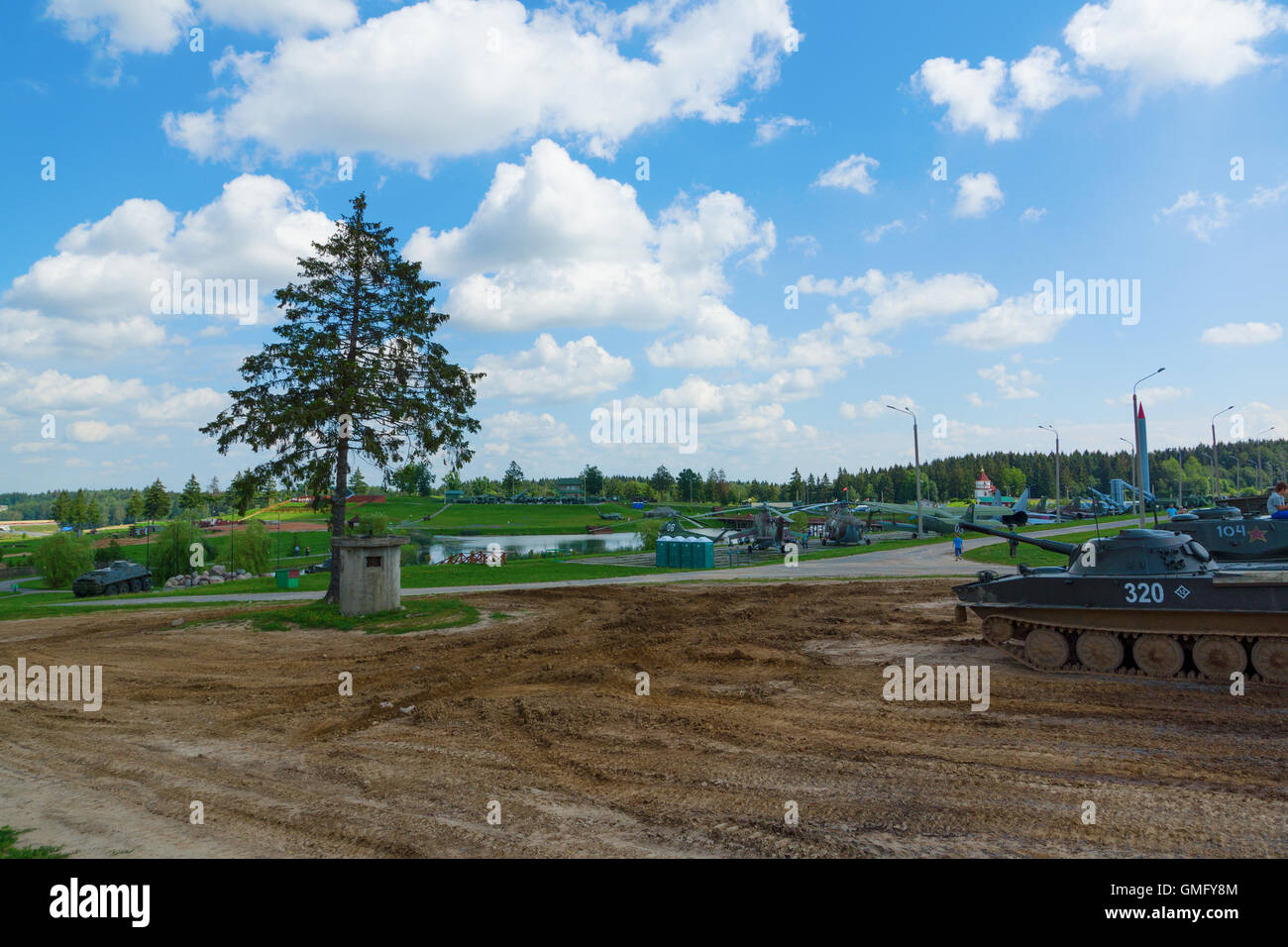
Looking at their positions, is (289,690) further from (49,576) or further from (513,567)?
(49,576)

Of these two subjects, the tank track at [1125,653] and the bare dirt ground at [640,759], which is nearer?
the bare dirt ground at [640,759]

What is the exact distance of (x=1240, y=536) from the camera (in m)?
16.9

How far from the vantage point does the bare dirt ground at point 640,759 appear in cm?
604

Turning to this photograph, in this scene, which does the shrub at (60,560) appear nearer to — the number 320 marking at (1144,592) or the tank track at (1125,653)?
the tank track at (1125,653)

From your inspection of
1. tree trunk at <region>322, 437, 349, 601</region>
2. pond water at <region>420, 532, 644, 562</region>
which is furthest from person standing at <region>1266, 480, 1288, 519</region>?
pond water at <region>420, 532, 644, 562</region>

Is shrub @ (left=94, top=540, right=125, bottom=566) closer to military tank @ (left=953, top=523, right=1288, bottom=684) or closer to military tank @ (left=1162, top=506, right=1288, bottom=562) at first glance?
military tank @ (left=953, top=523, right=1288, bottom=684)

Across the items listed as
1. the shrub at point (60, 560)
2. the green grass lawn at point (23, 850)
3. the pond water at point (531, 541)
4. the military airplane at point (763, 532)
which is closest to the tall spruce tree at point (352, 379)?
the green grass lawn at point (23, 850)

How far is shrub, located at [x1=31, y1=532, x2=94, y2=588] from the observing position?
44.7 meters

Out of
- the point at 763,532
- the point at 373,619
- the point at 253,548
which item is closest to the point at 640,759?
the point at 373,619

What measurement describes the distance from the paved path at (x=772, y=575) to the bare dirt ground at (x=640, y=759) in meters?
12.8
